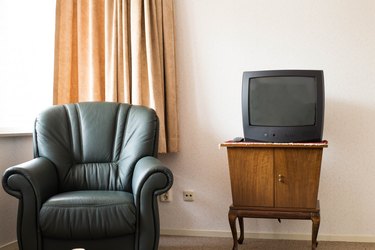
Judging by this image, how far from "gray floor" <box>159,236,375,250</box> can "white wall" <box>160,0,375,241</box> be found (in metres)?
0.09

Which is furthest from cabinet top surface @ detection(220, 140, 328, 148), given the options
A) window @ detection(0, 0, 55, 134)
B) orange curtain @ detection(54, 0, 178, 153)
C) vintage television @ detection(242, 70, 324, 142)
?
window @ detection(0, 0, 55, 134)

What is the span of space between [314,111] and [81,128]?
5.00 ft

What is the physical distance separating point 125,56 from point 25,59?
2.75ft

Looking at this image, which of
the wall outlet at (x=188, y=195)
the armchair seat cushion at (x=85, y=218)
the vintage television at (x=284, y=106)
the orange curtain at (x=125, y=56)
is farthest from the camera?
the wall outlet at (x=188, y=195)

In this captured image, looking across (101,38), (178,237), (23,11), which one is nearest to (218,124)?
(178,237)

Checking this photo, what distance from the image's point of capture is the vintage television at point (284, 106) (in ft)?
7.89

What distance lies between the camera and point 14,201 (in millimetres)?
2670

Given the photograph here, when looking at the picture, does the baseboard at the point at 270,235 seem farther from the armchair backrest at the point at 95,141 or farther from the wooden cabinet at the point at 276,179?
the armchair backrest at the point at 95,141

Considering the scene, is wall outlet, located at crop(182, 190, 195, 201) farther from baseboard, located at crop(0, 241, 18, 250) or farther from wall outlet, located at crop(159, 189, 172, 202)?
baseboard, located at crop(0, 241, 18, 250)

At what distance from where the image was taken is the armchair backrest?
246cm

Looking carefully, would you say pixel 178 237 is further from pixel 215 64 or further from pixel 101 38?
pixel 101 38

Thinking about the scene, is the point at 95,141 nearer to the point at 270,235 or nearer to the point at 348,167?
the point at 270,235

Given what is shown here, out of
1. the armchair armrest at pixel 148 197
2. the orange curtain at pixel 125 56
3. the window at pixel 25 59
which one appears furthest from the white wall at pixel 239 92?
the armchair armrest at pixel 148 197

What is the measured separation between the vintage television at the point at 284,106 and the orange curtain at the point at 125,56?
2.18ft
